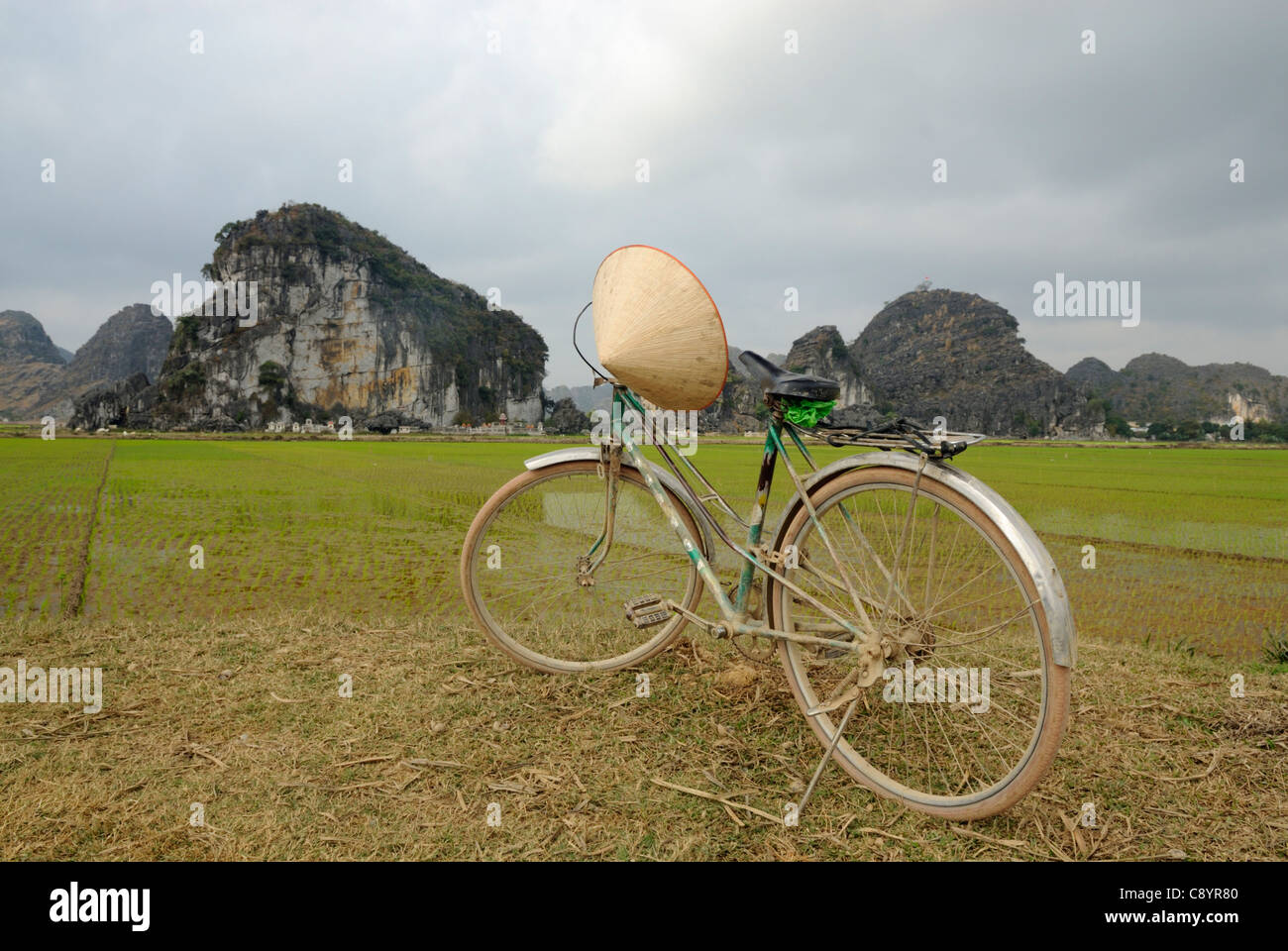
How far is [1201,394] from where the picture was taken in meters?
70.8

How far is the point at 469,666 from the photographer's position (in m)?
2.74

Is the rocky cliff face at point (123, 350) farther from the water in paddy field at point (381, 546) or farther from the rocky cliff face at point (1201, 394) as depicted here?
the rocky cliff face at point (1201, 394)

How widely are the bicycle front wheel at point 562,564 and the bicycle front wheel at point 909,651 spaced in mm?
559

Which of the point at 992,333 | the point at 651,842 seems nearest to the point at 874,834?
the point at 651,842

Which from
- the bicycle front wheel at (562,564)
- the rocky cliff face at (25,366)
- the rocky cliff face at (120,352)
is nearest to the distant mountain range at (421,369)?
the rocky cliff face at (25,366)

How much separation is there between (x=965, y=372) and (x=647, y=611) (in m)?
101

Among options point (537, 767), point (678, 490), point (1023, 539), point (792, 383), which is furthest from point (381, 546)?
point (1023, 539)

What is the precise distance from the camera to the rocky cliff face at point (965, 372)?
7819cm

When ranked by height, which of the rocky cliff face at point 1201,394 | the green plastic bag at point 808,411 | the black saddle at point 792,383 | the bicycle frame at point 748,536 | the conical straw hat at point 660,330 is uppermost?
the rocky cliff face at point 1201,394

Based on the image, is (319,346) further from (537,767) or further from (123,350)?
(537,767)

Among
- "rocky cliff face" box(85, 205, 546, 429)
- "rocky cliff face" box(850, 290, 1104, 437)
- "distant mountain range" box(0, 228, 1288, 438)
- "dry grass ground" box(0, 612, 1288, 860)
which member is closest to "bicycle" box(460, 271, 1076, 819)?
"dry grass ground" box(0, 612, 1288, 860)
